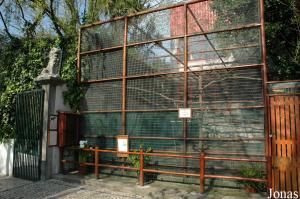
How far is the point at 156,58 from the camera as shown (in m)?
8.71

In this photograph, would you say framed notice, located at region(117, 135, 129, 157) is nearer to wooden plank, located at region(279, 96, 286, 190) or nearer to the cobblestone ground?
the cobblestone ground

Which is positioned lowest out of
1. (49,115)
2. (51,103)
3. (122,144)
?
(122,144)

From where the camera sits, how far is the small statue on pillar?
29.6 ft

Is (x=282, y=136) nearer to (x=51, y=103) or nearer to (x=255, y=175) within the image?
(x=255, y=175)

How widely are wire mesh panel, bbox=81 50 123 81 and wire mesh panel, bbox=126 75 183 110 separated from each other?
76 cm

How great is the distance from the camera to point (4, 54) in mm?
11492

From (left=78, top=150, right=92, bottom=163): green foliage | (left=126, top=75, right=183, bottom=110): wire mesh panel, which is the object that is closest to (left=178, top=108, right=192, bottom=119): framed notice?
(left=126, top=75, right=183, bottom=110): wire mesh panel

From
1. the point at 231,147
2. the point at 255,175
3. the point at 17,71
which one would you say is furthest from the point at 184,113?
the point at 17,71

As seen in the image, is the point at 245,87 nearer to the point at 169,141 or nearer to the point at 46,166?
the point at 169,141

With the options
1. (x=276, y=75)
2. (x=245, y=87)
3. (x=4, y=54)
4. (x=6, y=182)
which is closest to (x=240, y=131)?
(x=245, y=87)

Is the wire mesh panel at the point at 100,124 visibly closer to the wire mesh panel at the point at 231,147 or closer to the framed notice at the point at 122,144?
the framed notice at the point at 122,144

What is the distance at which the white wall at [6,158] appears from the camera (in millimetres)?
9758

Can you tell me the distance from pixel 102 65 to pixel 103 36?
3.38 ft

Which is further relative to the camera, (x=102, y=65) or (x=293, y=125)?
(x=102, y=65)
